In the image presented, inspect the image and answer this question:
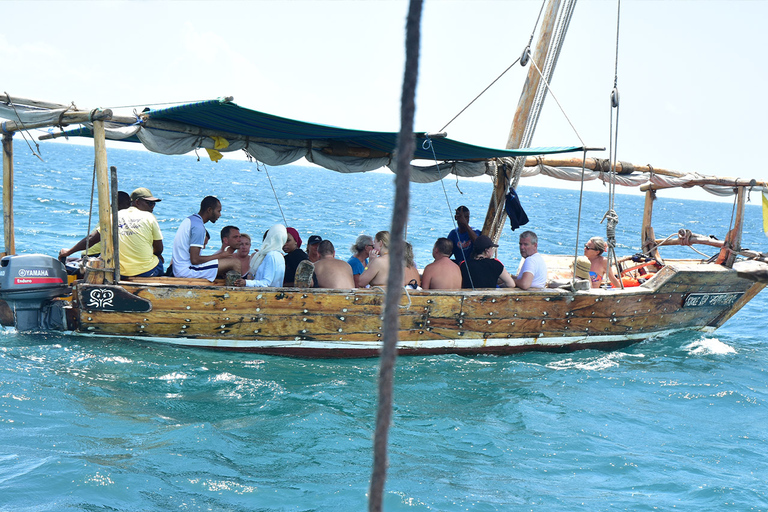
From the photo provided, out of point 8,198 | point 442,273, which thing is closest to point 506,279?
point 442,273

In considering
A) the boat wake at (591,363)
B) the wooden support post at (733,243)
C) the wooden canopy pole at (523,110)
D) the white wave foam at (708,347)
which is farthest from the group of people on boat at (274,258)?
the wooden support post at (733,243)

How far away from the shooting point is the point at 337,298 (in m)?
6.28

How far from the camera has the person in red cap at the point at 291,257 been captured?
22.3ft

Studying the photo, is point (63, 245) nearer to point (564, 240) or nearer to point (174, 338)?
point (174, 338)

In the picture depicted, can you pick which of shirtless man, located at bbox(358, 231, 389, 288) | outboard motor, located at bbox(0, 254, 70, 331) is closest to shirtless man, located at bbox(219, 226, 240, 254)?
shirtless man, located at bbox(358, 231, 389, 288)

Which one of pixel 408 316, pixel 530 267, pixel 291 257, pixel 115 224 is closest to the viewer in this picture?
pixel 115 224

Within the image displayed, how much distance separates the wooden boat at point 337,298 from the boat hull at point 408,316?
13 mm

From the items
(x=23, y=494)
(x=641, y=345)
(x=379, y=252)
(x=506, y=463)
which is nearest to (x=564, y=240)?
(x=641, y=345)

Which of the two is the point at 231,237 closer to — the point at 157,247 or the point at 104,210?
the point at 157,247

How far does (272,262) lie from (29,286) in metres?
2.27

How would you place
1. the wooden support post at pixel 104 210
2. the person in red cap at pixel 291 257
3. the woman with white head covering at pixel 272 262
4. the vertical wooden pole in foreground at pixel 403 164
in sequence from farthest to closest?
the person in red cap at pixel 291 257
the woman with white head covering at pixel 272 262
the wooden support post at pixel 104 210
the vertical wooden pole in foreground at pixel 403 164

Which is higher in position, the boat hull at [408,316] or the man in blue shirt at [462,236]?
the man in blue shirt at [462,236]

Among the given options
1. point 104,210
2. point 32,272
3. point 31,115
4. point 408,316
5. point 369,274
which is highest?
point 31,115

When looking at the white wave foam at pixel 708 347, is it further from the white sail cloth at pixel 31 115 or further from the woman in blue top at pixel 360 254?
the white sail cloth at pixel 31 115
